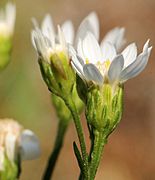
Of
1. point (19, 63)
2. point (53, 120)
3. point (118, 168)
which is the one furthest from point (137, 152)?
point (19, 63)

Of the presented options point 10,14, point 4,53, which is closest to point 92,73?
point 4,53

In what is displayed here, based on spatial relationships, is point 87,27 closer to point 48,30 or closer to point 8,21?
point 48,30

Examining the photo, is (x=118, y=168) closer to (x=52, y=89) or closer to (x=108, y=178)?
(x=108, y=178)

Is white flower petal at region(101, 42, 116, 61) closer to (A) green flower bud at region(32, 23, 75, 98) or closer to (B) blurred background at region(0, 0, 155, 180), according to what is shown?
(A) green flower bud at region(32, 23, 75, 98)

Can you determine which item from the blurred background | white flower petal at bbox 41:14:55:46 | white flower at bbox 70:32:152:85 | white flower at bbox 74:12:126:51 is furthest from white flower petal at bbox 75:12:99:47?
the blurred background

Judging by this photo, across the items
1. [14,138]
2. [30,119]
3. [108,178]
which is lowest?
[14,138]
